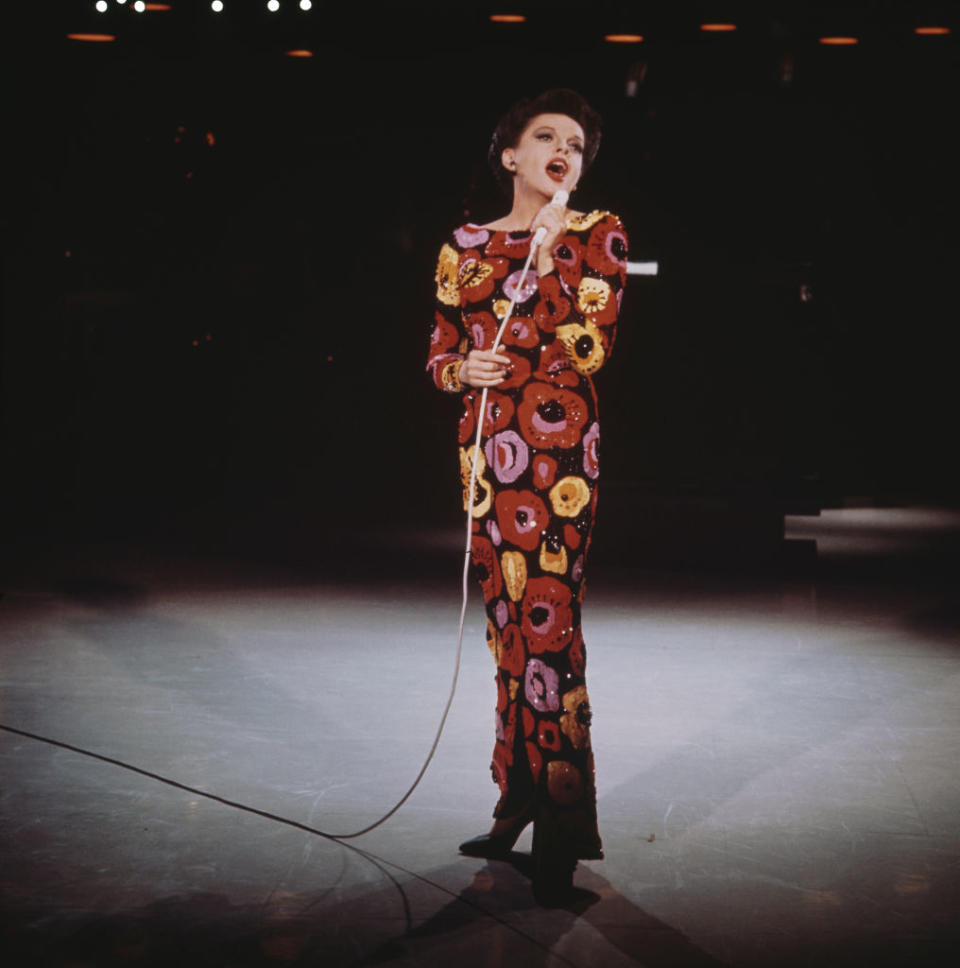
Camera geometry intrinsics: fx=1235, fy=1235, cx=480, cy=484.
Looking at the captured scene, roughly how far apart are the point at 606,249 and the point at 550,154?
0.78 ft

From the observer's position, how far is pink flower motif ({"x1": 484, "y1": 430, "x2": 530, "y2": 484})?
2.30 m

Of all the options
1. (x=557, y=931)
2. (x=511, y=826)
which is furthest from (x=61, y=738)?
(x=557, y=931)

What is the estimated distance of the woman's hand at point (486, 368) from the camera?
2252 millimetres

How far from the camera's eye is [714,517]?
335 inches

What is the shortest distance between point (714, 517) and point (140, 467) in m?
5.99

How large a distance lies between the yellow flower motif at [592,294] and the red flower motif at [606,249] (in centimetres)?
2

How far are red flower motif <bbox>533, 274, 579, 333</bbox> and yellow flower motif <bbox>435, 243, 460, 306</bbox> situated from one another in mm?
204

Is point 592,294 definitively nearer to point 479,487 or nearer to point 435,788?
point 479,487

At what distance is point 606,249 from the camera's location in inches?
91.0

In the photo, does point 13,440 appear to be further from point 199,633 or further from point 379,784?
point 379,784

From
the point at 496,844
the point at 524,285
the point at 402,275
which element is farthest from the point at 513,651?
the point at 402,275

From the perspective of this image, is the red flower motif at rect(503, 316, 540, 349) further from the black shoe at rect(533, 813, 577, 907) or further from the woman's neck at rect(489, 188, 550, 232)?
the black shoe at rect(533, 813, 577, 907)

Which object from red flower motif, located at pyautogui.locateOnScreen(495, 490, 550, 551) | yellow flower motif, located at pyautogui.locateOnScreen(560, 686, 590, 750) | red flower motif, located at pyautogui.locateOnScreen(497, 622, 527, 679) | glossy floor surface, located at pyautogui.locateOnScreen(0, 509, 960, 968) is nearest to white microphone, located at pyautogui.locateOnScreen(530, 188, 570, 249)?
red flower motif, located at pyautogui.locateOnScreen(495, 490, 550, 551)

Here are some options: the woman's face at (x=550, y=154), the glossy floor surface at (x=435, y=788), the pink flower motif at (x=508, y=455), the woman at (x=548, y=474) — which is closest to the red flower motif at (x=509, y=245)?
the woman at (x=548, y=474)
